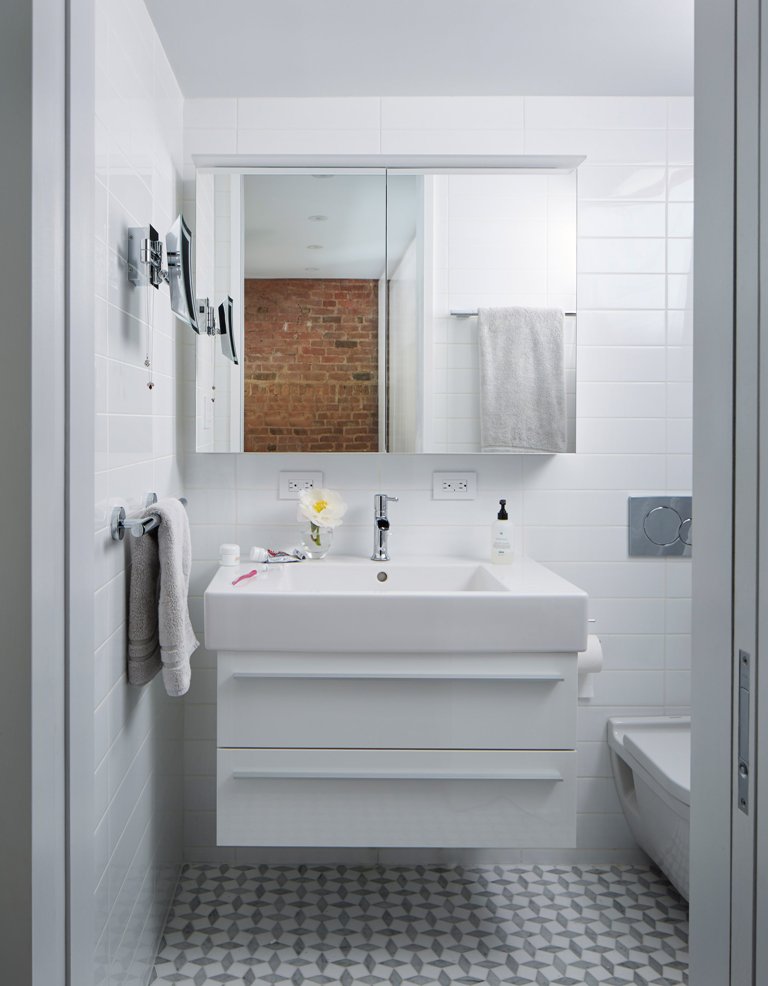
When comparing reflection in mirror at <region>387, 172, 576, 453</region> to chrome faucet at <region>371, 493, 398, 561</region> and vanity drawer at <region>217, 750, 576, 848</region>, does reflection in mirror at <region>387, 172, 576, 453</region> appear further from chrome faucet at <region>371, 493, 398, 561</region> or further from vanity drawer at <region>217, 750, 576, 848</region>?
vanity drawer at <region>217, 750, 576, 848</region>

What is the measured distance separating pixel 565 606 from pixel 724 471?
1.17 meters

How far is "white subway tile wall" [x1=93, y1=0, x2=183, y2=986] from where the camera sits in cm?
155

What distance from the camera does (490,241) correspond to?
2.41 m

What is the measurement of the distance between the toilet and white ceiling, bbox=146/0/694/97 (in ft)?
5.92

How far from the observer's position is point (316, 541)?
2406 mm

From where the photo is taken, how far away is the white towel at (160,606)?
5.80 feet

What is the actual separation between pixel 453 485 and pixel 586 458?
0.42 metres

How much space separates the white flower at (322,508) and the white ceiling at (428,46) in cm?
118

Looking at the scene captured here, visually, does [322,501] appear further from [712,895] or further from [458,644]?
[712,895]

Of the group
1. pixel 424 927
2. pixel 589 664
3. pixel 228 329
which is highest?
pixel 228 329

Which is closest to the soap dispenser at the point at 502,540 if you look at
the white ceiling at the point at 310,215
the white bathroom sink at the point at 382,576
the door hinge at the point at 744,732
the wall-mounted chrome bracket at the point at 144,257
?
the white bathroom sink at the point at 382,576

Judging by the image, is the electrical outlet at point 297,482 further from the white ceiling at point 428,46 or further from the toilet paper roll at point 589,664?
the white ceiling at point 428,46

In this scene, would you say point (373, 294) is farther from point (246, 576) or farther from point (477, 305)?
point (246, 576)

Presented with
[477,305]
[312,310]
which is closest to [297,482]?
[312,310]
